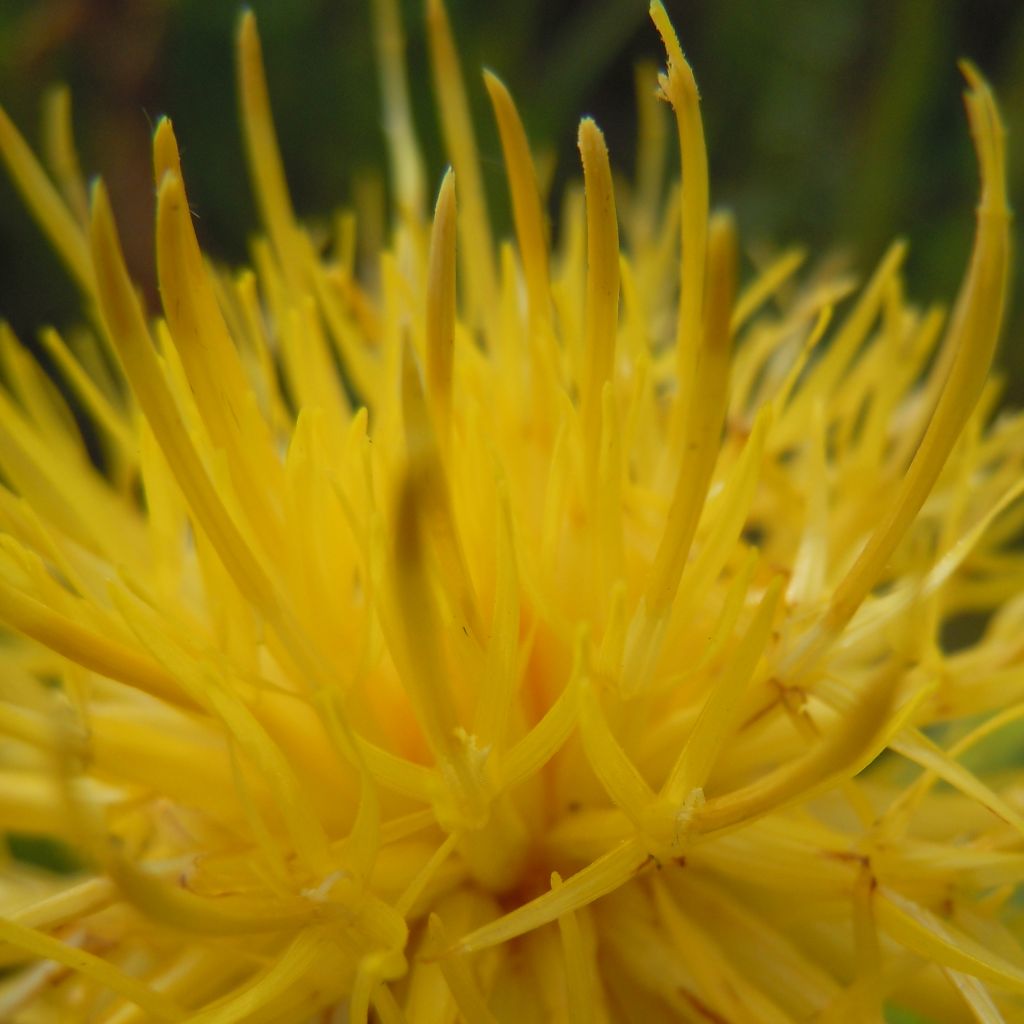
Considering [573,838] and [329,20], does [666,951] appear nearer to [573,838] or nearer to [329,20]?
[573,838]

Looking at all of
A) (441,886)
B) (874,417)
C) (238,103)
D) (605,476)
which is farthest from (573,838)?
(238,103)

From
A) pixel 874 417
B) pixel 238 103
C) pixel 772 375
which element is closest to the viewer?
pixel 874 417

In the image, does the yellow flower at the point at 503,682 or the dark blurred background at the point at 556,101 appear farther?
the dark blurred background at the point at 556,101

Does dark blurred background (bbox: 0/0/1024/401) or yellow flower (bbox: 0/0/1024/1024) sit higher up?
dark blurred background (bbox: 0/0/1024/401)

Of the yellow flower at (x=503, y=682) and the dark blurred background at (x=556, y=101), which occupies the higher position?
the dark blurred background at (x=556, y=101)

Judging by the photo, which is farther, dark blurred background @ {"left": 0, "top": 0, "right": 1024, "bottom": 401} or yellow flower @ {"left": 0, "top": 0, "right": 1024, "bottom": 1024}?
dark blurred background @ {"left": 0, "top": 0, "right": 1024, "bottom": 401}
